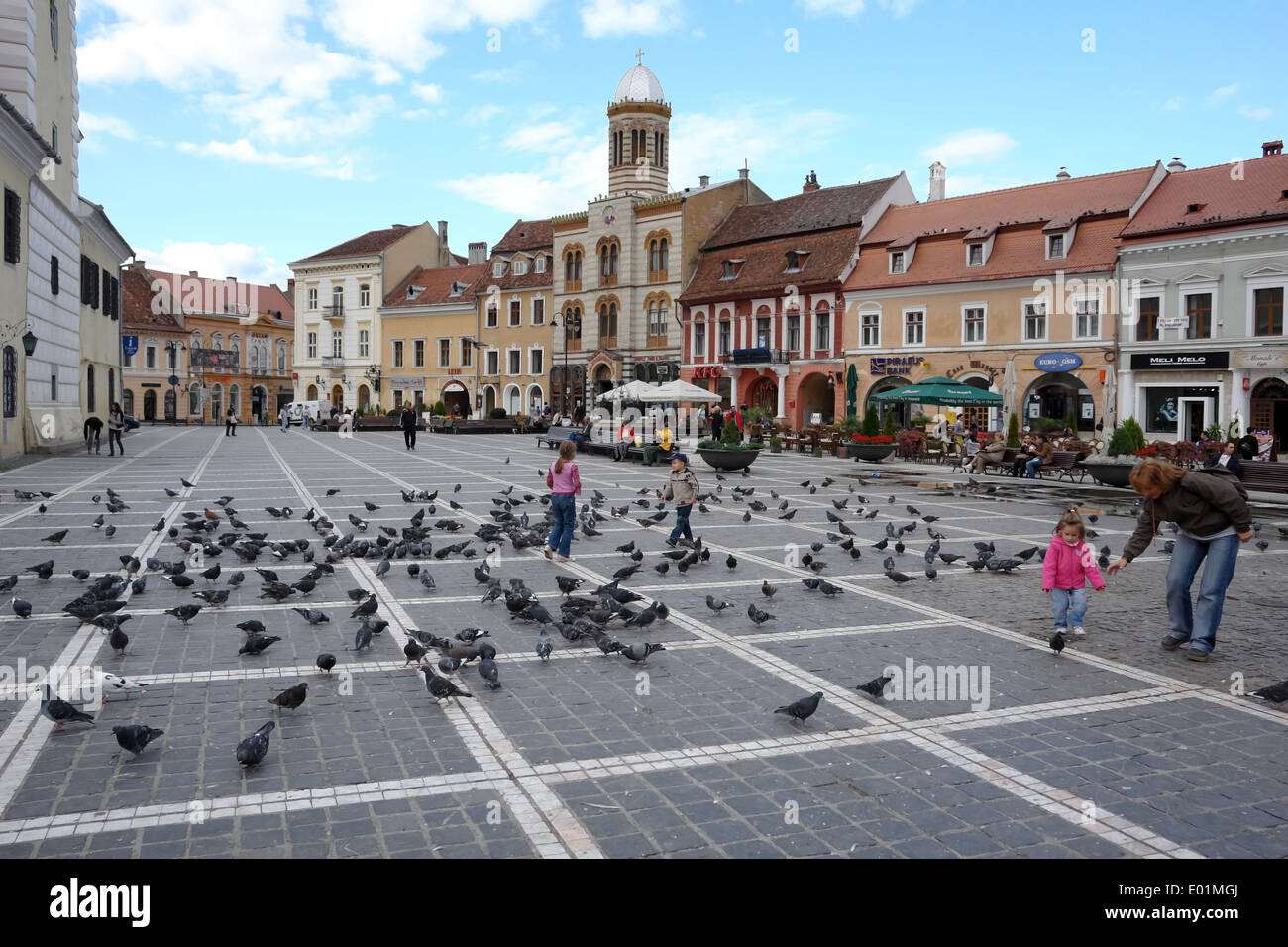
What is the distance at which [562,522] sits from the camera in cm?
1163

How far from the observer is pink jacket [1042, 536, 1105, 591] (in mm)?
7914

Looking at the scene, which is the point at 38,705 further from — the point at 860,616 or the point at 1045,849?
the point at 860,616

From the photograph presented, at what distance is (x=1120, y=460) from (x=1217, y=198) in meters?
19.6

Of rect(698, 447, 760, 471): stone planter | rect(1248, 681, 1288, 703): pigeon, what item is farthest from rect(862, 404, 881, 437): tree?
rect(1248, 681, 1288, 703): pigeon

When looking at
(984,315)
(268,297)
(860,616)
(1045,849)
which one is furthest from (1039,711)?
(268,297)

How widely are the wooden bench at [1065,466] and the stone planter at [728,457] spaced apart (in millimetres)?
7553

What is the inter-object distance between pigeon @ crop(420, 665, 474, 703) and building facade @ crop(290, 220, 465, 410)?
2713 inches

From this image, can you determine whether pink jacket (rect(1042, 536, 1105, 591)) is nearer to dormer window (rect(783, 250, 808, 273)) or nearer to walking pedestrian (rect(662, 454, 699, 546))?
walking pedestrian (rect(662, 454, 699, 546))

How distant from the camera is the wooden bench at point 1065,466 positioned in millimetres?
24438

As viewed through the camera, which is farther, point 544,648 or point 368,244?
point 368,244

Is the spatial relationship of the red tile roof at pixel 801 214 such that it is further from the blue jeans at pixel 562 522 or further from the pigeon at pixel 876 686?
the pigeon at pixel 876 686

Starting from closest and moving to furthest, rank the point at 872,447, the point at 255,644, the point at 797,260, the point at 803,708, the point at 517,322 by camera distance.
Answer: the point at 803,708
the point at 255,644
the point at 872,447
the point at 797,260
the point at 517,322

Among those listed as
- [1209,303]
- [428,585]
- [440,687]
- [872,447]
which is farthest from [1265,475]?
[440,687]

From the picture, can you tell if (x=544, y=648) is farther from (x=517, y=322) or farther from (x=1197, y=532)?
(x=517, y=322)
